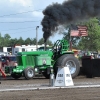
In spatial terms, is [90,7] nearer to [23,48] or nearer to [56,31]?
[56,31]

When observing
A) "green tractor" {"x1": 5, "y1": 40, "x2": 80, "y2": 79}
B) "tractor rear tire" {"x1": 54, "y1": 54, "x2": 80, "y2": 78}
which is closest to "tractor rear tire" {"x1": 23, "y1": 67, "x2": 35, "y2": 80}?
"green tractor" {"x1": 5, "y1": 40, "x2": 80, "y2": 79}

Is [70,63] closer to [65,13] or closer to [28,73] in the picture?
[28,73]

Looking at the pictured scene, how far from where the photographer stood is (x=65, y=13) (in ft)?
85.9

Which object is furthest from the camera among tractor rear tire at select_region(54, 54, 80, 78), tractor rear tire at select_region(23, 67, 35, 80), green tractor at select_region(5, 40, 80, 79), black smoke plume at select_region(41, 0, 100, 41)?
black smoke plume at select_region(41, 0, 100, 41)

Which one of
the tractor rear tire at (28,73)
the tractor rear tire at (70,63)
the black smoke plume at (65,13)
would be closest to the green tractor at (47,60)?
the tractor rear tire at (70,63)

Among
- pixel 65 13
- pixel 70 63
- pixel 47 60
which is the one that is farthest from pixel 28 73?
pixel 65 13

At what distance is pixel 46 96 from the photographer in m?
14.6

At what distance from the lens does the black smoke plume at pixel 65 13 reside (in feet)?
85.6

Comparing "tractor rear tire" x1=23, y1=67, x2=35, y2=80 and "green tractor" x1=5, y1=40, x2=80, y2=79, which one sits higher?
"green tractor" x1=5, y1=40, x2=80, y2=79

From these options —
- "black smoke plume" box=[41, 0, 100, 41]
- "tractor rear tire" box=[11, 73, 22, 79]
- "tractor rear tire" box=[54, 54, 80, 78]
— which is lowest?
"tractor rear tire" box=[11, 73, 22, 79]

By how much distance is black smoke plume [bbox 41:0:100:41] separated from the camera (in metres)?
26.1

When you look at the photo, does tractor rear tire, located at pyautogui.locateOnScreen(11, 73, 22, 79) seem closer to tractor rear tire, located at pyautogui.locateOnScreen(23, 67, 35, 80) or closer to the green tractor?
the green tractor

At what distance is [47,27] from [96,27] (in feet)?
190

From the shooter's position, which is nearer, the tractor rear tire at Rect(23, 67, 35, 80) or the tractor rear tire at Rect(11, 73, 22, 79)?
the tractor rear tire at Rect(23, 67, 35, 80)
